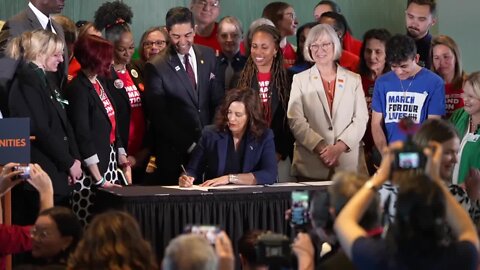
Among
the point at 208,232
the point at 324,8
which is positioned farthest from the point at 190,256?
the point at 324,8

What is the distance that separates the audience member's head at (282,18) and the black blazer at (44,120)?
92.0 inches

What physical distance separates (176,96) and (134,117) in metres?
0.32

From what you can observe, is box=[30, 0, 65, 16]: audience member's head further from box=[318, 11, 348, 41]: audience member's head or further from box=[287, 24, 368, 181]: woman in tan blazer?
box=[318, 11, 348, 41]: audience member's head

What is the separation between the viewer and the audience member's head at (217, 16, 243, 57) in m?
8.50

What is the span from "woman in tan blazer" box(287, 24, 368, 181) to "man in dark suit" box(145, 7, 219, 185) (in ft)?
2.13

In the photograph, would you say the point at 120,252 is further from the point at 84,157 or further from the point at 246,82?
the point at 246,82

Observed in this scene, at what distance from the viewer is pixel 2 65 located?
281 inches

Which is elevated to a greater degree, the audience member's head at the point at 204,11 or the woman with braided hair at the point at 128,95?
the audience member's head at the point at 204,11

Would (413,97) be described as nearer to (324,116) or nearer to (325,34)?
(324,116)

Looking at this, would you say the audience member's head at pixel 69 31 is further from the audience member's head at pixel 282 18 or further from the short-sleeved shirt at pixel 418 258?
the short-sleeved shirt at pixel 418 258

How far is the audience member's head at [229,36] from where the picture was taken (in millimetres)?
8500

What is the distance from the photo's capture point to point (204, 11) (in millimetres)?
8844

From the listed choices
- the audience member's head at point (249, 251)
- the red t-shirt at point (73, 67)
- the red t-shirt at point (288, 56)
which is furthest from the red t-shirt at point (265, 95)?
the audience member's head at point (249, 251)

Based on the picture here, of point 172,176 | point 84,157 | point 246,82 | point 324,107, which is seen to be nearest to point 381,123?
point 324,107
